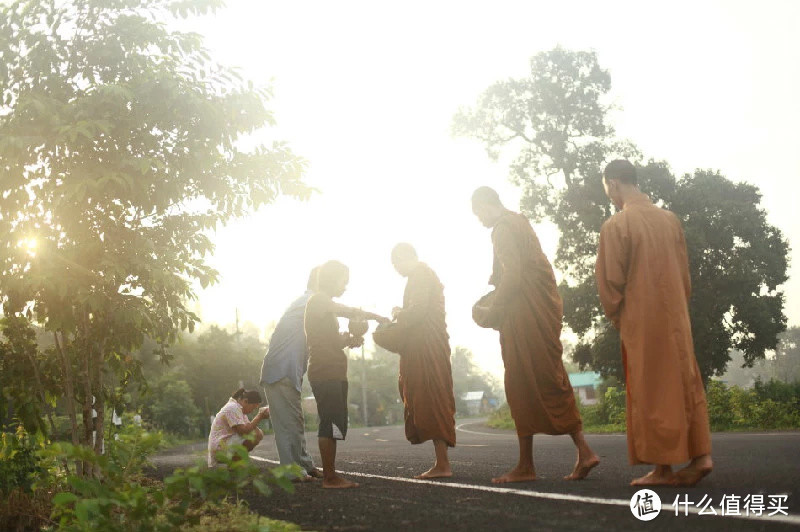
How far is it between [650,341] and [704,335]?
22870mm

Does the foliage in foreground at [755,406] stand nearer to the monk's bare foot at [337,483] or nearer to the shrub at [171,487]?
the monk's bare foot at [337,483]

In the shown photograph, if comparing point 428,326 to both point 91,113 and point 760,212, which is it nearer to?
point 91,113

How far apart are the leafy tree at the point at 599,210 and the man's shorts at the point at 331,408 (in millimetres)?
21804

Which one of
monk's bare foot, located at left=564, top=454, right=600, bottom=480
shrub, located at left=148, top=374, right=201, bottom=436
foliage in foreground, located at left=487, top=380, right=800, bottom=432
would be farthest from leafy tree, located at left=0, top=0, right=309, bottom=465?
shrub, located at left=148, top=374, right=201, bottom=436

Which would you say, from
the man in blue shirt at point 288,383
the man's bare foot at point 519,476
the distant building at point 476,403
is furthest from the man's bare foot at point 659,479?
the distant building at point 476,403

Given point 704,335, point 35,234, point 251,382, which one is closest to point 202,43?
point 35,234

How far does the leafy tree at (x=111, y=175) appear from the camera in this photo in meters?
6.76

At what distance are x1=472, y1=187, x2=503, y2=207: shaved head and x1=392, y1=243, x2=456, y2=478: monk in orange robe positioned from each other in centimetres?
Answer: 93

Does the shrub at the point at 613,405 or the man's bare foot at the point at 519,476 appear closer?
the man's bare foot at the point at 519,476

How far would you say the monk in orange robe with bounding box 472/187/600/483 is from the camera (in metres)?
5.82

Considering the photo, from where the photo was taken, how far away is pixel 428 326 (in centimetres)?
696

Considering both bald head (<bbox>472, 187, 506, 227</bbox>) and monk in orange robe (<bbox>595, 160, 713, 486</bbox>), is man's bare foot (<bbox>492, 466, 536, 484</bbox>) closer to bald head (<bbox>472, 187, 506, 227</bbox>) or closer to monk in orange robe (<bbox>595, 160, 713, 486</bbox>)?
monk in orange robe (<bbox>595, 160, 713, 486</bbox>)

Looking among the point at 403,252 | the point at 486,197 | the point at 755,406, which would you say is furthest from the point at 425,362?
the point at 755,406

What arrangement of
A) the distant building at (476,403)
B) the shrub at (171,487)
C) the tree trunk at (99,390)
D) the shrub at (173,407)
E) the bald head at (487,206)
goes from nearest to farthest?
1. the shrub at (171,487)
2. the bald head at (487,206)
3. the tree trunk at (99,390)
4. the shrub at (173,407)
5. the distant building at (476,403)
